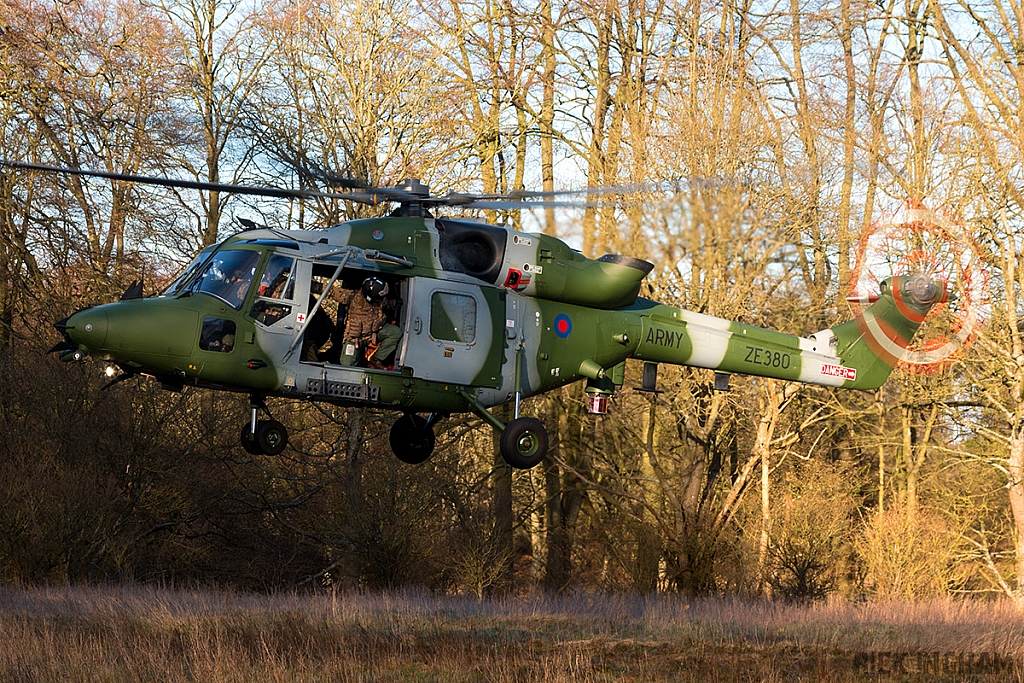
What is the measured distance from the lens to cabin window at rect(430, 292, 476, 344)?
41.3 feet

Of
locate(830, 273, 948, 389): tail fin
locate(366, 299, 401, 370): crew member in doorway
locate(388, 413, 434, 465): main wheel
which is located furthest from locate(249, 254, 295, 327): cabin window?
locate(830, 273, 948, 389): tail fin

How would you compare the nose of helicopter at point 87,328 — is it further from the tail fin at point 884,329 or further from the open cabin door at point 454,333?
the tail fin at point 884,329

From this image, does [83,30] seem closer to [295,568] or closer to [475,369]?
[295,568]

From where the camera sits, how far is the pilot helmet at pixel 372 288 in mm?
11906

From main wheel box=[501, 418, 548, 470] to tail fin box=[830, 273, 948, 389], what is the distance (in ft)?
17.0

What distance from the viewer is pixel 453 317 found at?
12727mm

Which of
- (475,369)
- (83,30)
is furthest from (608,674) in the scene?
(83,30)

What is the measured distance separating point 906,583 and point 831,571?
1668mm

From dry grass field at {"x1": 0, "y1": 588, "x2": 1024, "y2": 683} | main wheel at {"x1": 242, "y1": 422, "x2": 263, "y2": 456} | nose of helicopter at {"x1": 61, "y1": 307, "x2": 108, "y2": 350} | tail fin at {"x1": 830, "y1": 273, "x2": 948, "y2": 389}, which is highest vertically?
tail fin at {"x1": 830, "y1": 273, "x2": 948, "y2": 389}

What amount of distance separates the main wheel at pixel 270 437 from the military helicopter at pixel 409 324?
2 cm

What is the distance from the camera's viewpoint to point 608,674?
43.7 ft

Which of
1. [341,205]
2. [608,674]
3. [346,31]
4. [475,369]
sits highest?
[346,31]

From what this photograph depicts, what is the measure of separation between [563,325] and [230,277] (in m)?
3.95

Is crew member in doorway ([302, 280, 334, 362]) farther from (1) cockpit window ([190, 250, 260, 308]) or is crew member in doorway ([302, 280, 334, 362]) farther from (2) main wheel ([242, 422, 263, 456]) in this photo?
(2) main wheel ([242, 422, 263, 456])
